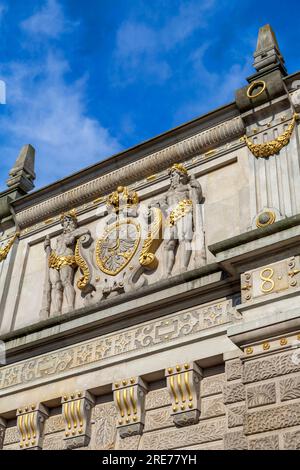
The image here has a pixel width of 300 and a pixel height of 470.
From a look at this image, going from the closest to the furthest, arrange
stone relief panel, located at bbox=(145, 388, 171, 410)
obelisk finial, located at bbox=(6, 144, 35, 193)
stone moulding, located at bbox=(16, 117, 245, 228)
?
stone relief panel, located at bbox=(145, 388, 171, 410), stone moulding, located at bbox=(16, 117, 245, 228), obelisk finial, located at bbox=(6, 144, 35, 193)

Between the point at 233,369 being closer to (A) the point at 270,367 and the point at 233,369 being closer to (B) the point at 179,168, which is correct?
(A) the point at 270,367

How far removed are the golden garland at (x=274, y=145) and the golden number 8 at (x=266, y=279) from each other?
2.76 m

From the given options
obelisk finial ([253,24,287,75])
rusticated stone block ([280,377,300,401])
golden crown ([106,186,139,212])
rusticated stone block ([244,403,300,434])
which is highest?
obelisk finial ([253,24,287,75])

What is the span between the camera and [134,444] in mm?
11219

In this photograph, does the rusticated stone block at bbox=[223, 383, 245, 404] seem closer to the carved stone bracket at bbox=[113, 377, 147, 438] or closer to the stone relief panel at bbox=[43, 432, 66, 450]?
the carved stone bracket at bbox=[113, 377, 147, 438]

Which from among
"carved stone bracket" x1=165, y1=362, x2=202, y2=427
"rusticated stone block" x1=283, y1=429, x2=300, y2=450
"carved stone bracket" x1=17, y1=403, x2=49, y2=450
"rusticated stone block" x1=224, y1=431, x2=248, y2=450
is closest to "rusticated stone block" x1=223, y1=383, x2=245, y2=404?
"rusticated stone block" x1=224, y1=431, x2=248, y2=450

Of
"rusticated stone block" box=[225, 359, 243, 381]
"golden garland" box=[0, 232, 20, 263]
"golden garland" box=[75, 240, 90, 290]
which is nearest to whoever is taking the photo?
"rusticated stone block" box=[225, 359, 243, 381]

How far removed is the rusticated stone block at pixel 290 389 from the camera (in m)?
9.26

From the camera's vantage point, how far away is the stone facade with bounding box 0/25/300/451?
10242 millimetres

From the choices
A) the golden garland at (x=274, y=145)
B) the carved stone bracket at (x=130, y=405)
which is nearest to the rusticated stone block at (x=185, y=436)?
the carved stone bracket at (x=130, y=405)

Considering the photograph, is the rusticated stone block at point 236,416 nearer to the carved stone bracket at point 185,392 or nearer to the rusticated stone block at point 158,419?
the carved stone bracket at point 185,392

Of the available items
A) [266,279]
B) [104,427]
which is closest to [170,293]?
[266,279]

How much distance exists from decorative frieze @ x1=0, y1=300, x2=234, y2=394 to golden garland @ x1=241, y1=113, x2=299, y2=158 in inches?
113

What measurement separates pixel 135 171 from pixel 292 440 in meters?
7.11
